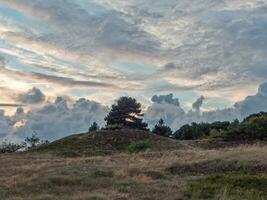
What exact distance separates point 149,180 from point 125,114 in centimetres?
6502

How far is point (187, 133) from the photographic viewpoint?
7562 cm

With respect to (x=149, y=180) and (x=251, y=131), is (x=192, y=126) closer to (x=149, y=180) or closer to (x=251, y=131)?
(x=251, y=131)

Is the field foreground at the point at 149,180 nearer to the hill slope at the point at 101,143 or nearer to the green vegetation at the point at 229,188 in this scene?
the green vegetation at the point at 229,188

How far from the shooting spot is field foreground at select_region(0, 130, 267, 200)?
2005 cm

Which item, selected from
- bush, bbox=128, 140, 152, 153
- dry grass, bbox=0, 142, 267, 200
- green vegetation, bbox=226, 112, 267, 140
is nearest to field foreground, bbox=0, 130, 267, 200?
dry grass, bbox=0, 142, 267, 200

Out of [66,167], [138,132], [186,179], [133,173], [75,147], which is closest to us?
[186,179]

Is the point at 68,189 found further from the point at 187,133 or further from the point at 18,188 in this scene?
the point at 187,133

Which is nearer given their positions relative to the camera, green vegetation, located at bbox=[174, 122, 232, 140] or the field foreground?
the field foreground

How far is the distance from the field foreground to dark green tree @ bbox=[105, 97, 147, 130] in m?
55.2

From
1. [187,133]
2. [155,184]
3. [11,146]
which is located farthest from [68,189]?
[11,146]

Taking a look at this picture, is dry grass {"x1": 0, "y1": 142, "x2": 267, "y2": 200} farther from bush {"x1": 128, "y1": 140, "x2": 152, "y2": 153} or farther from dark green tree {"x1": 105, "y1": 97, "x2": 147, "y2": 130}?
dark green tree {"x1": 105, "y1": 97, "x2": 147, "y2": 130}

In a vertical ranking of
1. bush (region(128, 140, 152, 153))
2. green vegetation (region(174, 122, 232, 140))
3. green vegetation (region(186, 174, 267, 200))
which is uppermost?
green vegetation (region(174, 122, 232, 140))

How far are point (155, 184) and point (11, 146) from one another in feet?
246

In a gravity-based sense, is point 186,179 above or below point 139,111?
Result: below
